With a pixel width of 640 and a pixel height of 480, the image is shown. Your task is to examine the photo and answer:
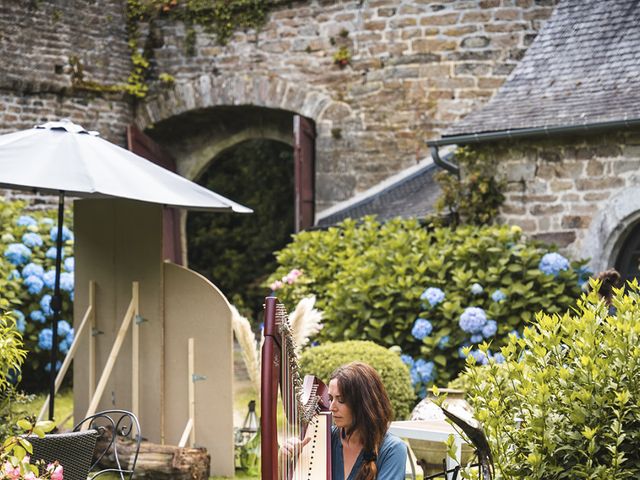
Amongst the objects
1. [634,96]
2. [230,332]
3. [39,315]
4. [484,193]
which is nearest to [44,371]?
[39,315]

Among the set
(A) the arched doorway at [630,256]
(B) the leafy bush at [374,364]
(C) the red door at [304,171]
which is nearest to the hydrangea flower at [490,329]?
(B) the leafy bush at [374,364]

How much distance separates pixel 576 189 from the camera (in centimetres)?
927

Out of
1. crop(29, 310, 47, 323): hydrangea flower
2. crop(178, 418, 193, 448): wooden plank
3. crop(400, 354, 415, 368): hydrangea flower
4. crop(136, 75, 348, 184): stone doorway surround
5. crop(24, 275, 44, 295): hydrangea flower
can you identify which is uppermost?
crop(136, 75, 348, 184): stone doorway surround

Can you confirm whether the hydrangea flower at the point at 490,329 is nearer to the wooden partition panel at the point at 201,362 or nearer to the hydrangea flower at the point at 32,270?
the wooden partition panel at the point at 201,362

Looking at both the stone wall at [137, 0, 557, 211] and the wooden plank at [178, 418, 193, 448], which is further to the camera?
the stone wall at [137, 0, 557, 211]

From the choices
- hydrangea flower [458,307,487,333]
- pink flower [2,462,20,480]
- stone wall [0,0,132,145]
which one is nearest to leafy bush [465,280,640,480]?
pink flower [2,462,20,480]

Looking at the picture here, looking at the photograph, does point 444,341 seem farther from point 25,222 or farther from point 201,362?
point 25,222

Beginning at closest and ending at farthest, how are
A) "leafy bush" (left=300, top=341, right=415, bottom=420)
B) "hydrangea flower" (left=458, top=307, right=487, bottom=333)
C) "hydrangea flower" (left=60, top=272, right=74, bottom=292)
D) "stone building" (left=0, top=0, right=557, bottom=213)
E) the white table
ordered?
1. the white table
2. "leafy bush" (left=300, top=341, right=415, bottom=420)
3. "hydrangea flower" (left=458, top=307, right=487, bottom=333)
4. "hydrangea flower" (left=60, top=272, right=74, bottom=292)
5. "stone building" (left=0, top=0, right=557, bottom=213)

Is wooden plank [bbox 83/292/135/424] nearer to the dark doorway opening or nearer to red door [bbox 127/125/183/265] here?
red door [bbox 127/125/183/265]

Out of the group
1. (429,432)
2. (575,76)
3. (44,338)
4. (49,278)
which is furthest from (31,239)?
(429,432)

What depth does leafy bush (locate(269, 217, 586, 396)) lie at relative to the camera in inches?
349

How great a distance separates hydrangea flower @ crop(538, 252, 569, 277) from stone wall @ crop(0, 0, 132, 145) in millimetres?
6799

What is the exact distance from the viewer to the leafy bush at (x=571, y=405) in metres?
3.18

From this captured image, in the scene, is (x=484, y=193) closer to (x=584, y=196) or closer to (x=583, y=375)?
(x=584, y=196)
